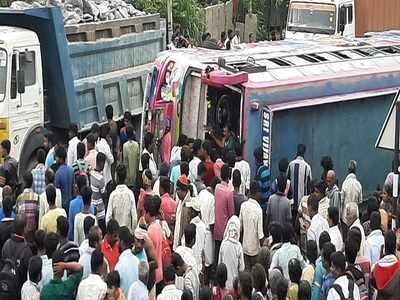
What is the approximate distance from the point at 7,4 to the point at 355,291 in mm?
15115

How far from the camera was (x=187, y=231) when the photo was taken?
9422mm

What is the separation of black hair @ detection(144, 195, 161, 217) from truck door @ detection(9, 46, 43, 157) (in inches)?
180

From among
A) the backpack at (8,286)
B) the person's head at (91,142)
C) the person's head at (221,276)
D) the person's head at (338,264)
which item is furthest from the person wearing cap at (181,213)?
the person's head at (91,142)

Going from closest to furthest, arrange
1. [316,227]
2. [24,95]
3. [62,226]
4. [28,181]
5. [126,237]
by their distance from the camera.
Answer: [126,237] → [62,226] → [316,227] → [28,181] → [24,95]

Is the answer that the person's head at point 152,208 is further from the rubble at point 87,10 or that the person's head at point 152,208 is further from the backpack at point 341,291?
the rubble at point 87,10

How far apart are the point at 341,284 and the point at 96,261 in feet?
6.95

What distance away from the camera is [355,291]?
28.3 feet

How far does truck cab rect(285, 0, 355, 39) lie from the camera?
23188 millimetres

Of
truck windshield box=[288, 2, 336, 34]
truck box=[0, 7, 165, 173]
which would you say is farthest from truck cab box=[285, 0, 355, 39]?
truck box=[0, 7, 165, 173]

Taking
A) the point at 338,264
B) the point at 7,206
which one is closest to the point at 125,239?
the point at 7,206

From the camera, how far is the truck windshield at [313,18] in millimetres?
23406

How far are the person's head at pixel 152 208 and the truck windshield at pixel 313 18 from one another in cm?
1404

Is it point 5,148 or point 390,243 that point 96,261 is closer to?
point 390,243

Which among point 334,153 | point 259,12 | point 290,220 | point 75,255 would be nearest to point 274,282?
point 75,255
